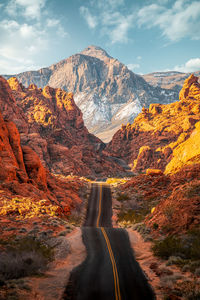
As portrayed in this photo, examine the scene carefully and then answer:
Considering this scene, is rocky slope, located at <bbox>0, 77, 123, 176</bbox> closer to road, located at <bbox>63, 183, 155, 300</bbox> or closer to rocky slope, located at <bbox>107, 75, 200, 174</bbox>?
rocky slope, located at <bbox>107, 75, 200, 174</bbox>

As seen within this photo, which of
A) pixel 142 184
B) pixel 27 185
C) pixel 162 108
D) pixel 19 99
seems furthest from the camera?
pixel 162 108

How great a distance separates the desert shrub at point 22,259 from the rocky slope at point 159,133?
85.4 m

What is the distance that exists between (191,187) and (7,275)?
18.4m

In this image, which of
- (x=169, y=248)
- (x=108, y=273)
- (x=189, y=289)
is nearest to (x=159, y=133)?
(x=169, y=248)

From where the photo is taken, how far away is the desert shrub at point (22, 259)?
10.5 meters

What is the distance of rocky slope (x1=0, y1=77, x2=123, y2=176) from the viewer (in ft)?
249

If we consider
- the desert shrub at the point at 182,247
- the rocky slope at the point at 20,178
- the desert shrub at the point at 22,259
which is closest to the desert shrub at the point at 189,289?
the desert shrub at the point at 182,247

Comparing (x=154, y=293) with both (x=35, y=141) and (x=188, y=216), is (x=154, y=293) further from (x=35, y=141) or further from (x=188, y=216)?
(x=35, y=141)

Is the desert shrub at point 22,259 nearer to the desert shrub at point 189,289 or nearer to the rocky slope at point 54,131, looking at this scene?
the desert shrub at point 189,289

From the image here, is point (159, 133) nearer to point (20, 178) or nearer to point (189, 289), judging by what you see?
point (20, 178)

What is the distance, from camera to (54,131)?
98500 millimetres

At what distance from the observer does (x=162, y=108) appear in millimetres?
148625

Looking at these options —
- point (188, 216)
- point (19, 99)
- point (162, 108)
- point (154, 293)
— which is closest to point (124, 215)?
point (188, 216)

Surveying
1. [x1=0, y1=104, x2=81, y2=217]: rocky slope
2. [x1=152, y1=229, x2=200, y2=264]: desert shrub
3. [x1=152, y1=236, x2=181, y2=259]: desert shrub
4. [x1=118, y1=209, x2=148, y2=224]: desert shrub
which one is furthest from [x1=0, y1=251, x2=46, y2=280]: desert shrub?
[x1=118, y1=209, x2=148, y2=224]: desert shrub
